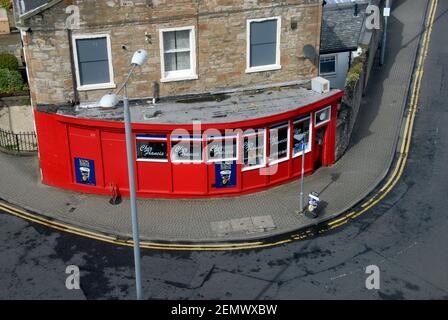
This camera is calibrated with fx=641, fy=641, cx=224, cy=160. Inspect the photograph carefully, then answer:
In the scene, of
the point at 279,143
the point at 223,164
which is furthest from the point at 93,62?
the point at 279,143

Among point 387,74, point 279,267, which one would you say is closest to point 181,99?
point 279,267

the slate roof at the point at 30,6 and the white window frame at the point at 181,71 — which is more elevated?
the slate roof at the point at 30,6

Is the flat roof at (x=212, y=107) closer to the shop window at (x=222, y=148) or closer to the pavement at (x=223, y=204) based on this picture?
the shop window at (x=222, y=148)

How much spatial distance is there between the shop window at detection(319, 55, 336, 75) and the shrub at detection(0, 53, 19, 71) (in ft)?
52.1

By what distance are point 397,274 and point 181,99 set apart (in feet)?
35.3

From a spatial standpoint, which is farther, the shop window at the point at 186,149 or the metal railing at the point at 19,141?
the metal railing at the point at 19,141

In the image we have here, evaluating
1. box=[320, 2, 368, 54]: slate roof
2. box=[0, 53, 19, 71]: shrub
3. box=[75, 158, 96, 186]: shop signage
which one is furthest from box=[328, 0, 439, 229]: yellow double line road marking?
A: box=[0, 53, 19, 71]: shrub

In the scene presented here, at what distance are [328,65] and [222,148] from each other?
39.3 feet

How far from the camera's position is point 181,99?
84.1 ft

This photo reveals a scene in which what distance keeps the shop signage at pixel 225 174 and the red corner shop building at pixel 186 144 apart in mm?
39

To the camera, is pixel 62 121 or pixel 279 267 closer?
pixel 279 267

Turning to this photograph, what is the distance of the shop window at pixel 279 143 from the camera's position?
82.4 feet

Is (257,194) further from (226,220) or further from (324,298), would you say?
(324,298)

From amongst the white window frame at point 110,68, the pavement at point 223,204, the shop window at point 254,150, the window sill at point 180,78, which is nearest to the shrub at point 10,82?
the pavement at point 223,204
